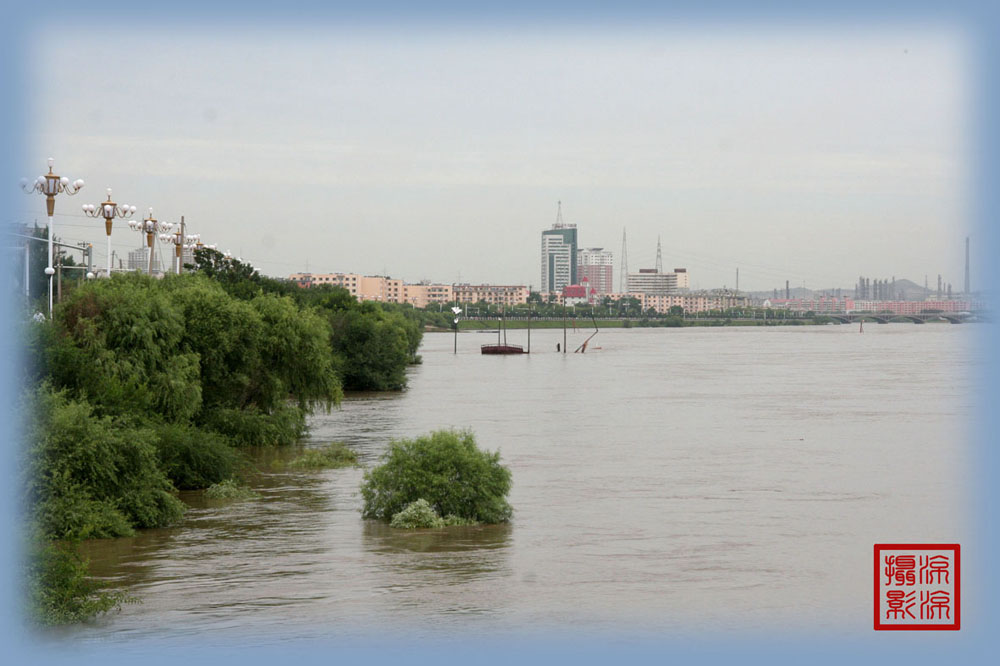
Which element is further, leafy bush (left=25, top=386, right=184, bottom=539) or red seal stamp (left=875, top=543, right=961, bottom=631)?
leafy bush (left=25, top=386, right=184, bottom=539)

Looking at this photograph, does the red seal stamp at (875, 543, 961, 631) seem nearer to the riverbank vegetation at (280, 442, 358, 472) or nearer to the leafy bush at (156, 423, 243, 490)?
the leafy bush at (156, 423, 243, 490)

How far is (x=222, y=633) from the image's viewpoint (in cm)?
1274

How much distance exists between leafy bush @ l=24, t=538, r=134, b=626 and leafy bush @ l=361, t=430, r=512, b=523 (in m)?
6.02

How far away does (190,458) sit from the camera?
862 inches

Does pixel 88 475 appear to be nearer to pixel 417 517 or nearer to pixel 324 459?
pixel 417 517

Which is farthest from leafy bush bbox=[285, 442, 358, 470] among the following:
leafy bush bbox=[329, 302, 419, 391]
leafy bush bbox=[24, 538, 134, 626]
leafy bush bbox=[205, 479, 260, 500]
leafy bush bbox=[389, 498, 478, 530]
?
leafy bush bbox=[329, 302, 419, 391]

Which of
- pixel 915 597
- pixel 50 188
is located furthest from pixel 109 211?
pixel 915 597

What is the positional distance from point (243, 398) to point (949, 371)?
4824 cm

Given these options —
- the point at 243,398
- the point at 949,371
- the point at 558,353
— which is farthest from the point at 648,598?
the point at 558,353

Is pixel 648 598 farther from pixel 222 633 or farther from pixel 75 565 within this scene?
pixel 75 565

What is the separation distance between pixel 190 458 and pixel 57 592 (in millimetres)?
9157

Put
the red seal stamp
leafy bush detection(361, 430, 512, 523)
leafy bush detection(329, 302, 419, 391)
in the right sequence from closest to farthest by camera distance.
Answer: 1. the red seal stamp
2. leafy bush detection(361, 430, 512, 523)
3. leafy bush detection(329, 302, 419, 391)

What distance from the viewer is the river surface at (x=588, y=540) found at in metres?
13.7

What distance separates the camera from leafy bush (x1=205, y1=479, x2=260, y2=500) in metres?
21.4
